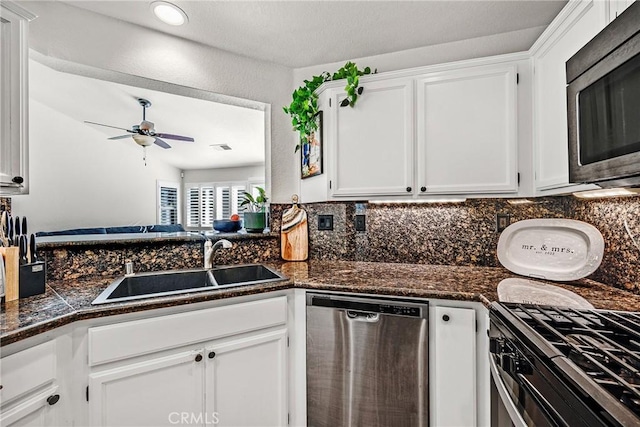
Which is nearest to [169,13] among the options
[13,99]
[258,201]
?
[13,99]

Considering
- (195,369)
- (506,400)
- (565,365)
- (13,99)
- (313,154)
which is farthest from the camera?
Result: (313,154)

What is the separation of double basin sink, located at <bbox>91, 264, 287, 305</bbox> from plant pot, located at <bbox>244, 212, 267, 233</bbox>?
30 centimetres

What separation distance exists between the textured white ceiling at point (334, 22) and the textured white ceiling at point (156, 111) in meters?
1.40

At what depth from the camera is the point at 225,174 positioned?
23.2 ft

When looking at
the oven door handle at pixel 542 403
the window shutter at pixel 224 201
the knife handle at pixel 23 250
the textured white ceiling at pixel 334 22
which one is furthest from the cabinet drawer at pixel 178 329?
the window shutter at pixel 224 201

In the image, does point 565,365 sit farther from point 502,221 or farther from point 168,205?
point 168,205

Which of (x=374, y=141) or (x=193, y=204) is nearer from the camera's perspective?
(x=374, y=141)

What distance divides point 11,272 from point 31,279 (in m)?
0.09

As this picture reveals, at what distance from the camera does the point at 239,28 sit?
1.76 metres

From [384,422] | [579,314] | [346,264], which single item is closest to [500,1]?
[579,314]

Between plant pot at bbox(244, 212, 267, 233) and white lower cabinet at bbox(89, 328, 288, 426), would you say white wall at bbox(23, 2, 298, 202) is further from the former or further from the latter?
white lower cabinet at bbox(89, 328, 288, 426)

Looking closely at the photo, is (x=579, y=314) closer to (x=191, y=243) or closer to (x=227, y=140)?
(x=191, y=243)

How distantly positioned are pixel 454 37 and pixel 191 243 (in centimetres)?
213

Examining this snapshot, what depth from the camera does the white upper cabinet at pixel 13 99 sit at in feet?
3.67
